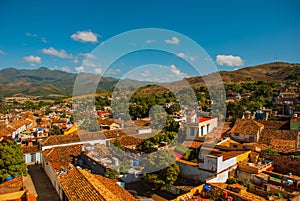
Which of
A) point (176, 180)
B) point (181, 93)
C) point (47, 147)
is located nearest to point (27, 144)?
point (47, 147)

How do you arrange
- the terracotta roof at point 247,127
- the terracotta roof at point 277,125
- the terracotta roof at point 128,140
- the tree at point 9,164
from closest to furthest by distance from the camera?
the tree at point 9,164
the terracotta roof at point 128,140
the terracotta roof at point 247,127
the terracotta roof at point 277,125

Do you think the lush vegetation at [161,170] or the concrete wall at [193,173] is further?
the concrete wall at [193,173]

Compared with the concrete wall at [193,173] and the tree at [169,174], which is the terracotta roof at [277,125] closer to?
the concrete wall at [193,173]

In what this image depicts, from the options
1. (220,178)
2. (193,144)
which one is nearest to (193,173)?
(220,178)

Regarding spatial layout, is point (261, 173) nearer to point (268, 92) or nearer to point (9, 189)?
point (9, 189)

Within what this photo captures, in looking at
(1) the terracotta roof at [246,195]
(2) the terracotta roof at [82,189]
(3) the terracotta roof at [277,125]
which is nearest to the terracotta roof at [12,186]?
(2) the terracotta roof at [82,189]

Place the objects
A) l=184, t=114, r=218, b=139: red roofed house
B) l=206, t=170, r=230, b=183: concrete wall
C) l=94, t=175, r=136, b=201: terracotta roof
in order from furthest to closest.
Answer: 1. l=184, t=114, r=218, b=139: red roofed house
2. l=206, t=170, r=230, b=183: concrete wall
3. l=94, t=175, r=136, b=201: terracotta roof

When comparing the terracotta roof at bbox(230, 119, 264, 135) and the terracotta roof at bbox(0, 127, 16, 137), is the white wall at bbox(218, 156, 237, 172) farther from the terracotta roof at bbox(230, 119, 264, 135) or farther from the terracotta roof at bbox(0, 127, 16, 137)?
the terracotta roof at bbox(0, 127, 16, 137)

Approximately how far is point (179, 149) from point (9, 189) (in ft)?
26.3

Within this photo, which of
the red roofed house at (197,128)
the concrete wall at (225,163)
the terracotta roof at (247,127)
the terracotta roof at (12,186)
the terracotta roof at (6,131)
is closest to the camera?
the terracotta roof at (12,186)

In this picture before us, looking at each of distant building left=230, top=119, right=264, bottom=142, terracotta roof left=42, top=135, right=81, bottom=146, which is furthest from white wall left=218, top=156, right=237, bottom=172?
terracotta roof left=42, top=135, right=81, bottom=146

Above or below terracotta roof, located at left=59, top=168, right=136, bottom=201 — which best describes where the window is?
above

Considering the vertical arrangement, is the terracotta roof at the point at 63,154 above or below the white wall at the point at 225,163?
below

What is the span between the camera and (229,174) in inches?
417
